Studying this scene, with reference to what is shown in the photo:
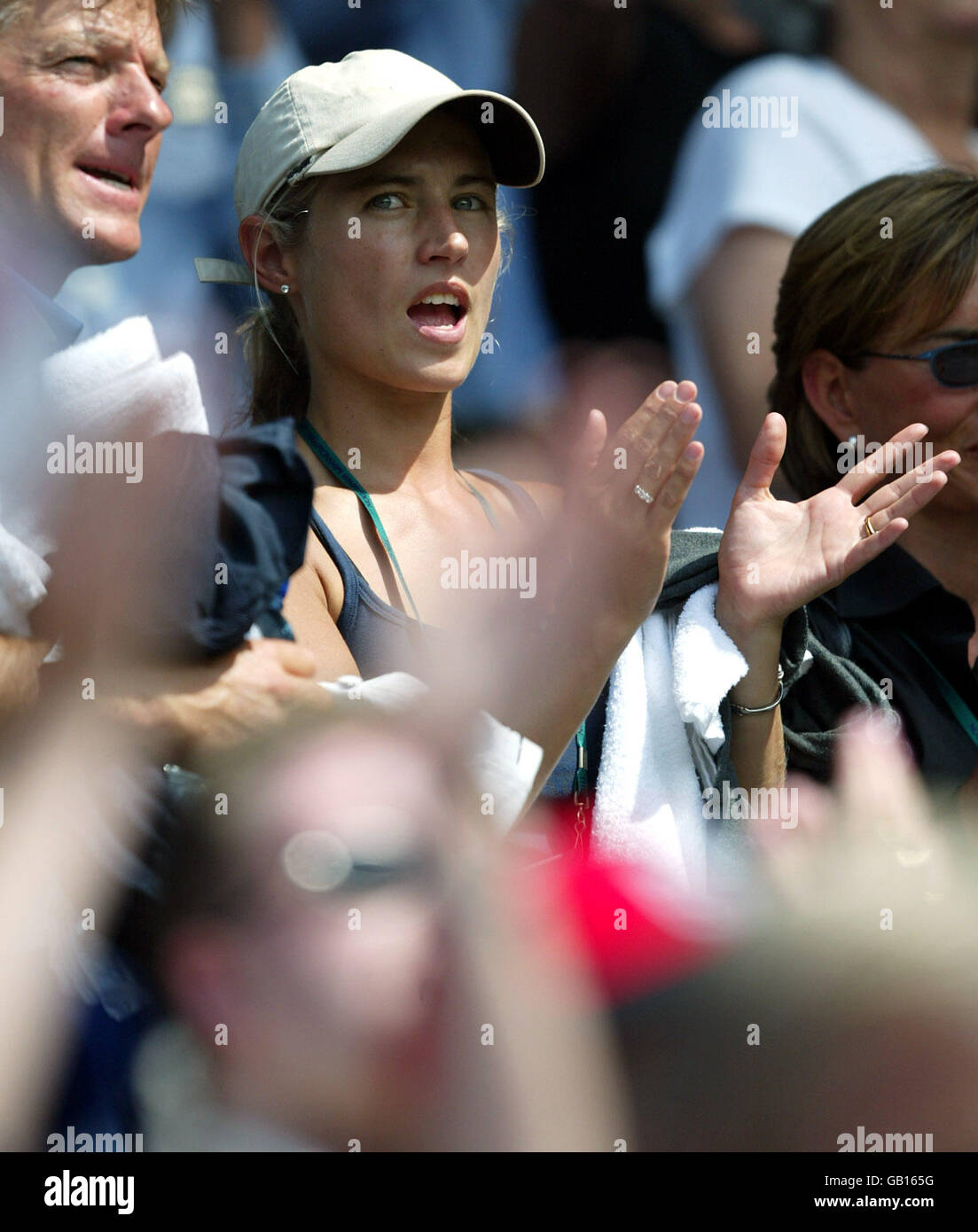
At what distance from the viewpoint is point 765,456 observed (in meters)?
1.73

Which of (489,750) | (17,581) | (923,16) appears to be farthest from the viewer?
(923,16)

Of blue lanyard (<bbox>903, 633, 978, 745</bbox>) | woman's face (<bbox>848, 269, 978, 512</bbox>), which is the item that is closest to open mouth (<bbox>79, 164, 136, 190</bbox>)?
woman's face (<bbox>848, 269, 978, 512</bbox>)

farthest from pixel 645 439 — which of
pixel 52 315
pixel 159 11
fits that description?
pixel 159 11

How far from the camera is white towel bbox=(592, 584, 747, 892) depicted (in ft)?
5.32

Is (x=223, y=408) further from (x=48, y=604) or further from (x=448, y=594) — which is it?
(x=48, y=604)

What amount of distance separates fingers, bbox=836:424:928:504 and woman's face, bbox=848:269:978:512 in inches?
7.2

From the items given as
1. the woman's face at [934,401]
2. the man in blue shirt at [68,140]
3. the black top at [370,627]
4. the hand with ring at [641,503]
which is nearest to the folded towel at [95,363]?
the man in blue shirt at [68,140]

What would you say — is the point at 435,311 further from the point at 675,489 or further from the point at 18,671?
the point at 18,671

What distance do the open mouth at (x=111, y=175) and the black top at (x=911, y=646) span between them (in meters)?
0.99

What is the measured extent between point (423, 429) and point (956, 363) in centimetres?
77

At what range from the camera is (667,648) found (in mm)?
1724
